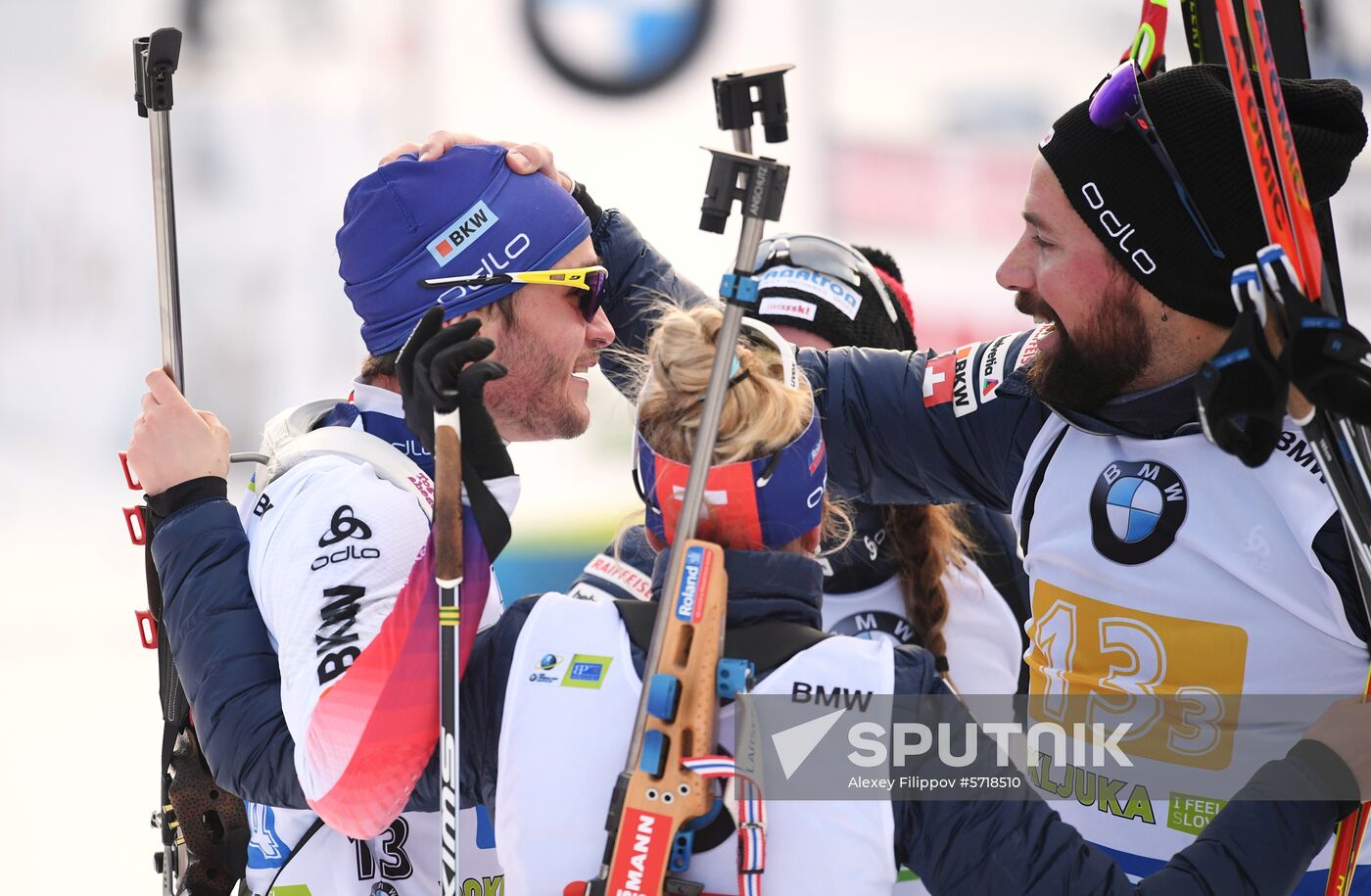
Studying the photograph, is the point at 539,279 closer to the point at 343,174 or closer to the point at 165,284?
the point at 165,284

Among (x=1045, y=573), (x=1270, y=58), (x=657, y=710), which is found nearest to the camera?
(x=657, y=710)

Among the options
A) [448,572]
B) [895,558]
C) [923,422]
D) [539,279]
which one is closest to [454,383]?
[448,572]

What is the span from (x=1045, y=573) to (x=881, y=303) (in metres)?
1.13

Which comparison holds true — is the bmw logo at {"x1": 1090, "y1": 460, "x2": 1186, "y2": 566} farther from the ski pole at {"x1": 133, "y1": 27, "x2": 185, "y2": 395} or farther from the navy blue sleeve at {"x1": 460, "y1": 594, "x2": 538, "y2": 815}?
the ski pole at {"x1": 133, "y1": 27, "x2": 185, "y2": 395}

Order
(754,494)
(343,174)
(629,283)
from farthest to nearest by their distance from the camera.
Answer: (343,174) → (629,283) → (754,494)

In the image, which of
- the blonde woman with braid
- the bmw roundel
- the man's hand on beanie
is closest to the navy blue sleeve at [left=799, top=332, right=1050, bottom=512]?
the blonde woman with braid

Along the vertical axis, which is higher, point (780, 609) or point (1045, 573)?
point (780, 609)

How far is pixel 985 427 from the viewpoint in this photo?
2258mm

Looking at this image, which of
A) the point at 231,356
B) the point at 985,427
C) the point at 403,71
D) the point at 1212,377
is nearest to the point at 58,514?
the point at 231,356

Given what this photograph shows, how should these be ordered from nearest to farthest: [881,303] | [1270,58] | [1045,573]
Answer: [1270,58], [1045,573], [881,303]

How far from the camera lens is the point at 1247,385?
4.87ft

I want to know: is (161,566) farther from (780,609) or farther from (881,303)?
(881,303)

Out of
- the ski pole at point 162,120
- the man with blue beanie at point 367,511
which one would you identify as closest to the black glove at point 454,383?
the man with blue beanie at point 367,511

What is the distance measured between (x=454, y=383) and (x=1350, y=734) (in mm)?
1175
